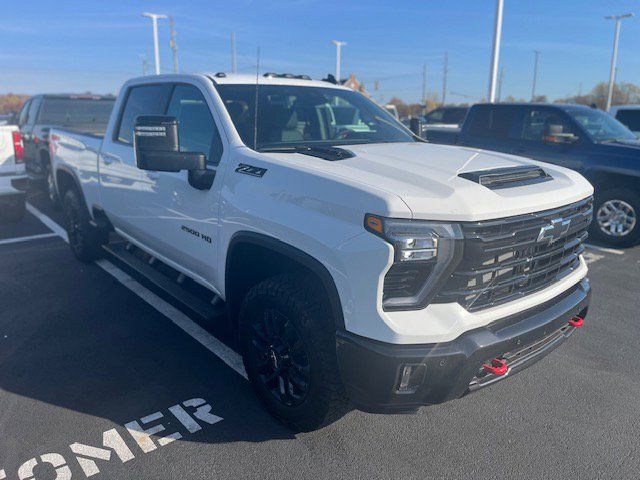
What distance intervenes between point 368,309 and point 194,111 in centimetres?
224

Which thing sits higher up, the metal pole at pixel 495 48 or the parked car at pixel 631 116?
the metal pole at pixel 495 48

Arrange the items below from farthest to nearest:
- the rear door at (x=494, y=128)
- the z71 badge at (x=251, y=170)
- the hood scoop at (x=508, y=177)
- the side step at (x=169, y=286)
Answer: the rear door at (x=494, y=128) < the side step at (x=169, y=286) < the z71 badge at (x=251, y=170) < the hood scoop at (x=508, y=177)

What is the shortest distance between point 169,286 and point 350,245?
2161 mm

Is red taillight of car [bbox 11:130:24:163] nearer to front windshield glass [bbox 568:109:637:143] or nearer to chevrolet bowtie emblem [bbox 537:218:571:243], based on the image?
chevrolet bowtie emblem [bbox 537:218:571:243]

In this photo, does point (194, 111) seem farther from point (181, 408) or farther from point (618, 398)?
point (618, 398)

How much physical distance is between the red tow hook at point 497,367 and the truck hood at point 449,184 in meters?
0.73

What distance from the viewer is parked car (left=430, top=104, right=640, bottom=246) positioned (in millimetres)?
7133

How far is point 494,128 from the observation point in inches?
340

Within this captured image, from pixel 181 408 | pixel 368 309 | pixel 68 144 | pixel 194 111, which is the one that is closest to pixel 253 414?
pixel 181 408

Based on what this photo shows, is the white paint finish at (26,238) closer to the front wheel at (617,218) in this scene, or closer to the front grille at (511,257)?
the front grille at (511,257)

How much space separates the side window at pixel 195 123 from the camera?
351 cm

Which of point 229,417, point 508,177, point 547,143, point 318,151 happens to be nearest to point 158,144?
point 318,151

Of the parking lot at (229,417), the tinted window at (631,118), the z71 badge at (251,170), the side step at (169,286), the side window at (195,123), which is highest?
the tinted window at (631,118)

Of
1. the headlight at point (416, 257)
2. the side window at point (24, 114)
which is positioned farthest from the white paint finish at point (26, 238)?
the headlight at point (416, 257)
